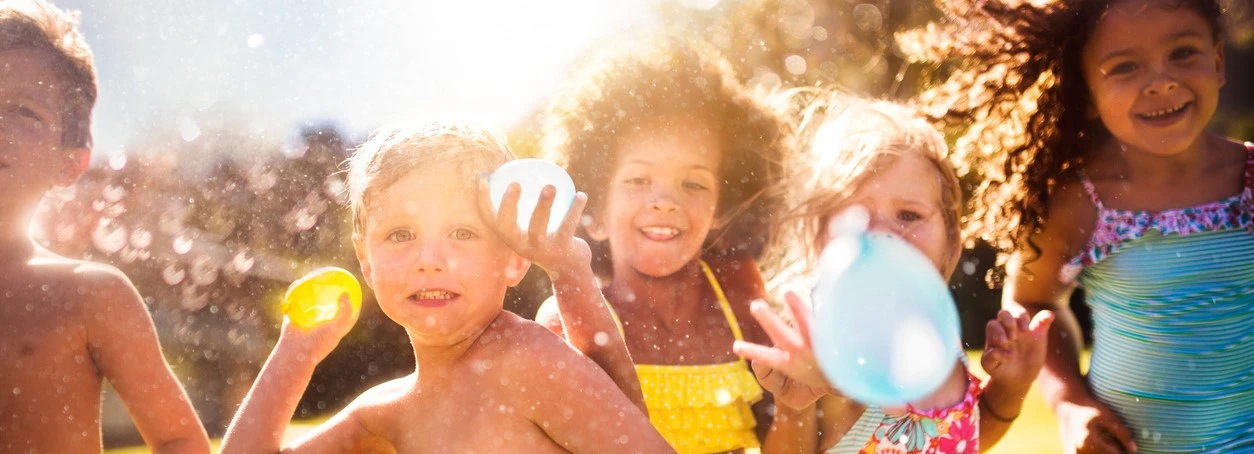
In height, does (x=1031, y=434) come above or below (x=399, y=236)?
below

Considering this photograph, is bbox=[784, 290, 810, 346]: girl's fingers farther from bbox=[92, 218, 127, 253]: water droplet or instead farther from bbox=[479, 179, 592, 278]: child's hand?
A: bbox=[92, 218, 127, 253]: water droplet

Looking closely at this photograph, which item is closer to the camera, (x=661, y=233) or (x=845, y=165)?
(x=845, y=165)

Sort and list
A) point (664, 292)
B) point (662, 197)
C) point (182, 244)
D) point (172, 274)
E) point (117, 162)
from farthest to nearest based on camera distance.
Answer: point (172, 274)
point (182, 244)
point (117, 162)
point (664, 292)
point (662, 197)

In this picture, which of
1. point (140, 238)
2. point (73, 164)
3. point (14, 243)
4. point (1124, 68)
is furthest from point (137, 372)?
point (140, 238)

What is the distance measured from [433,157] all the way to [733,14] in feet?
32.6

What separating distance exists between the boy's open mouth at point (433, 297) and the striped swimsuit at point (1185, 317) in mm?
2229

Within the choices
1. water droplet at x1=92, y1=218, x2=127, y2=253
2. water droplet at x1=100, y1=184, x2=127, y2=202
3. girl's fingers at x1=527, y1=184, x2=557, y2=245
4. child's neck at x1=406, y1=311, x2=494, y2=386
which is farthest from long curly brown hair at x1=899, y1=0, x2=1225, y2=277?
water droplet at x1=100, y1=184, x2=127, y2=202

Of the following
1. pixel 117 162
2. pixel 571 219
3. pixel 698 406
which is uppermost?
pixel 571 219

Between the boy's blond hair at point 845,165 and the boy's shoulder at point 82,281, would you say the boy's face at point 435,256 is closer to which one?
the boy's shoulder at point 82,281

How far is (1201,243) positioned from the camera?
11.2ft

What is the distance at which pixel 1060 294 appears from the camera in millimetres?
3764

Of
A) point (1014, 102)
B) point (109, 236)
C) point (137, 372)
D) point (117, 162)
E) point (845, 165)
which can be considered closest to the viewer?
point (137, 372)

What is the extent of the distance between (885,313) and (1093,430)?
772 millimetres

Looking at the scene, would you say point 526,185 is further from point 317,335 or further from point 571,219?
point 317,335
